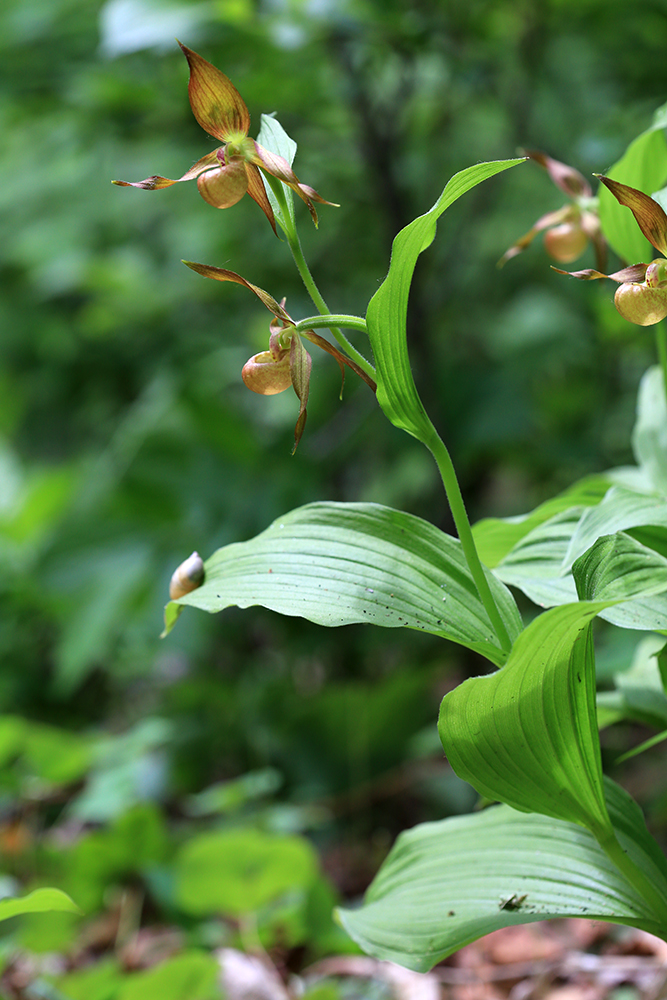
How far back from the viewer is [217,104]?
0.35 metres

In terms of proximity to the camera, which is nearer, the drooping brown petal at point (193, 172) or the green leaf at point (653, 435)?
the drooping brown petal at point (193, 172)

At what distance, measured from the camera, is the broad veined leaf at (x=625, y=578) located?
362 mm

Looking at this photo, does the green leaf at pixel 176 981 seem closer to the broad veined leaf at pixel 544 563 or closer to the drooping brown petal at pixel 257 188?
the broad veined leaf at pixel 544 563

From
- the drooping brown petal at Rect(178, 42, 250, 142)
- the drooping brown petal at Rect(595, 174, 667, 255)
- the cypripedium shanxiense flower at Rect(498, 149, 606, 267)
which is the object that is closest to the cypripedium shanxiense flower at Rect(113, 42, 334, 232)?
the drooping brown petal at Rect(178, 42, 250, 142)

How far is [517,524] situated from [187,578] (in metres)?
0.24

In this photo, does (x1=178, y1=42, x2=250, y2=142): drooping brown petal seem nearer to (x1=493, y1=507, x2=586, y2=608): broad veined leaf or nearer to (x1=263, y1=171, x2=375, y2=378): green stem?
(x1=263, y1=171, x2=375, y2=378): green stem

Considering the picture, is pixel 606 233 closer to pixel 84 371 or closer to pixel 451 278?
pixel 451 278

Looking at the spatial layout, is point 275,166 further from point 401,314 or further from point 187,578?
point 187,578

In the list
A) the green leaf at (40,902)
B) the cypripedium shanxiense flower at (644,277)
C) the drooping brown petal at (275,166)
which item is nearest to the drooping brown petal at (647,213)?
the cypripedium shanxiense flower at (644,277)

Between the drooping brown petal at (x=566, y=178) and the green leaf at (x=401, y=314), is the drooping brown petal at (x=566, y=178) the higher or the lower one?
the higher one

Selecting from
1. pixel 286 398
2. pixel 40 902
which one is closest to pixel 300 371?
pixel 40 902

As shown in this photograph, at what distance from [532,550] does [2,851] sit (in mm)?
907

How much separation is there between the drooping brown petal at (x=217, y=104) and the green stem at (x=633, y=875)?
0.42 m

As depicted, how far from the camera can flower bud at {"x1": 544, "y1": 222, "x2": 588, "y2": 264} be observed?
55cm
